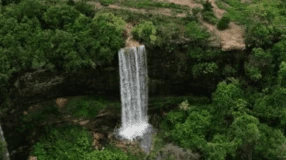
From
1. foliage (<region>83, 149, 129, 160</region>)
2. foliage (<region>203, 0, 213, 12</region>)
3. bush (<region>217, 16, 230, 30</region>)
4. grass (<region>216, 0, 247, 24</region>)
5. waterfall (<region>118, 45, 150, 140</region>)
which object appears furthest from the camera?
grass (<region>216, 0, 247, 24</region>)

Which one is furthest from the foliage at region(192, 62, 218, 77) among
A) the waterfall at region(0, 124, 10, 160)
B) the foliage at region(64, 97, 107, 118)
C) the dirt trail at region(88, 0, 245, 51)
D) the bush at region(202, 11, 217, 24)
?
the waterfall at region(0, 124, 10, 160)

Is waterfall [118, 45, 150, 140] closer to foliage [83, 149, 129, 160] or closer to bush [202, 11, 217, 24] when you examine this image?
foliage [83, 149, 129, 160]

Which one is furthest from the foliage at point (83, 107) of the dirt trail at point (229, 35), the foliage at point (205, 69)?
the dirt trail at point (229, 35)

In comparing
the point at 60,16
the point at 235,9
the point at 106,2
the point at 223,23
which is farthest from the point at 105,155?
the point at 235,9

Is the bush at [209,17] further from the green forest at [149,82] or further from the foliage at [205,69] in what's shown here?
the foliage at [205,69]

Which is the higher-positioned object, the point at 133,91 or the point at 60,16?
the point at 60,16

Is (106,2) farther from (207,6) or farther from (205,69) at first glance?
(205,69)
